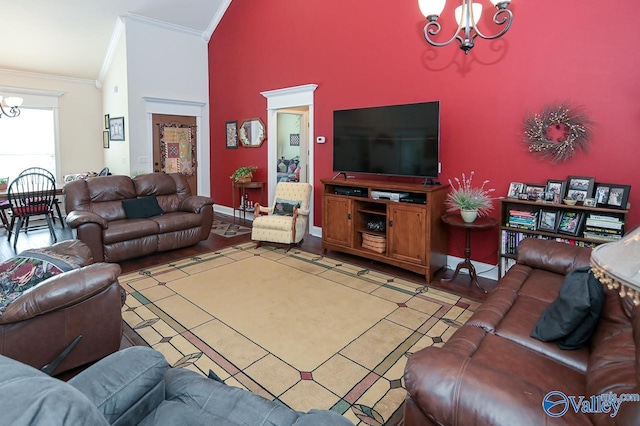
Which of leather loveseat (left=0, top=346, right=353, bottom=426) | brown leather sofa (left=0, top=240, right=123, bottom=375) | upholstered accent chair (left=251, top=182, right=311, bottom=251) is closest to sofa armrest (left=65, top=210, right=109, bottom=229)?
brown leather sofa (left=0, top=240, right=123, bottom=375)

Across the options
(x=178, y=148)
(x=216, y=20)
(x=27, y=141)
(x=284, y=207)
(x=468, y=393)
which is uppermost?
(x=216, y=20)

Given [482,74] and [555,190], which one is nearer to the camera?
[555,190]

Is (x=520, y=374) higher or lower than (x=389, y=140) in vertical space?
lower

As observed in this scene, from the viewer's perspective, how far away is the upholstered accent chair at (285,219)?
5.02 metres

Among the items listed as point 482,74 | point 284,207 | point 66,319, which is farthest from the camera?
point 284,207

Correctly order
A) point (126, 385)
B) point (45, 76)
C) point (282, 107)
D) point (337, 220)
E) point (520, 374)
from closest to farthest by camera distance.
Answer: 1. point (126, 385)
2. point (520, 374)
3. point (337, 220)
4. point (282, 107)
5. point (45, 76)

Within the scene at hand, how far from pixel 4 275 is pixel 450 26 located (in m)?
4.49

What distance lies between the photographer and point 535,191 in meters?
3.54

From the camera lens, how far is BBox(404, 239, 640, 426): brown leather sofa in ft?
4.02

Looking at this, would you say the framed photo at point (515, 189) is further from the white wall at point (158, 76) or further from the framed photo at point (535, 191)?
the white wall at point (158, 76)

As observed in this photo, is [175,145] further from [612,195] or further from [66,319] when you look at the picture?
[612,195]

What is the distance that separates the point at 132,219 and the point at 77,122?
14.1ft

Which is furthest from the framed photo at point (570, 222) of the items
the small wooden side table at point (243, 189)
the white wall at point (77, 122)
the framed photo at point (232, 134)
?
the white wall at point (77, 122)
